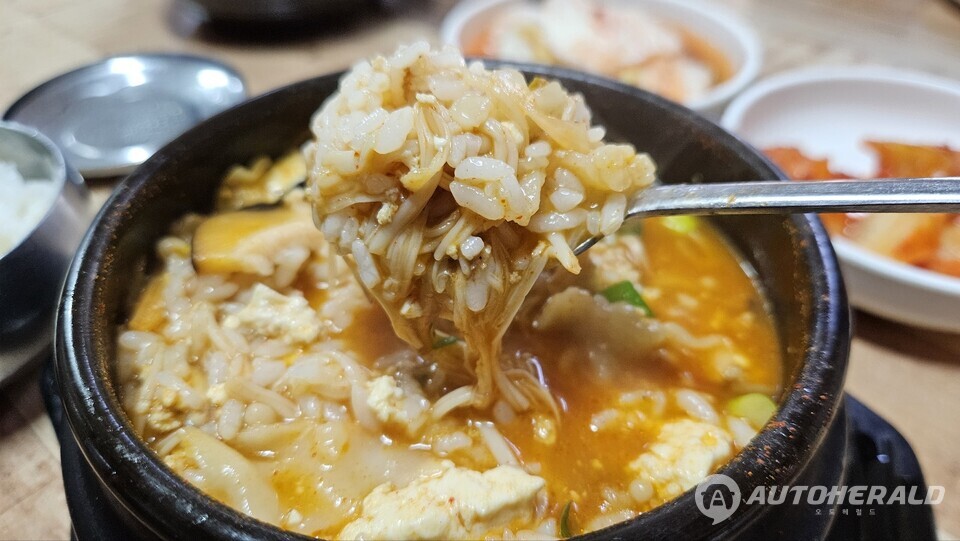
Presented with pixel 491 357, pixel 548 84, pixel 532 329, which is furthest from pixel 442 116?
pixel 532 329

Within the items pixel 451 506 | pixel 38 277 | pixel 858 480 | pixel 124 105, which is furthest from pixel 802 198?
pixel 124 105

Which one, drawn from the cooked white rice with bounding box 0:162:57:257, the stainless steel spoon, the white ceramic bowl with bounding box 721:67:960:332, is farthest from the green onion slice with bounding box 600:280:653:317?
the cooked white rice with bounding box 0:162:57:257

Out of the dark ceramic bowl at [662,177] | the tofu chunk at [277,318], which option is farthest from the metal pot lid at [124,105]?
the tofu chunk at [277,318]

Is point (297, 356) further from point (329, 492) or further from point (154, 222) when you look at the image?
point (154, 222)

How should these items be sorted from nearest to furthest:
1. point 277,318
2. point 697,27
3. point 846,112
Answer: point 277,318, point 846,112, point 697,27

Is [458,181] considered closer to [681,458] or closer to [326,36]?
[681,458]

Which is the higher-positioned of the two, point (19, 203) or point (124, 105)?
point (19, 203)
